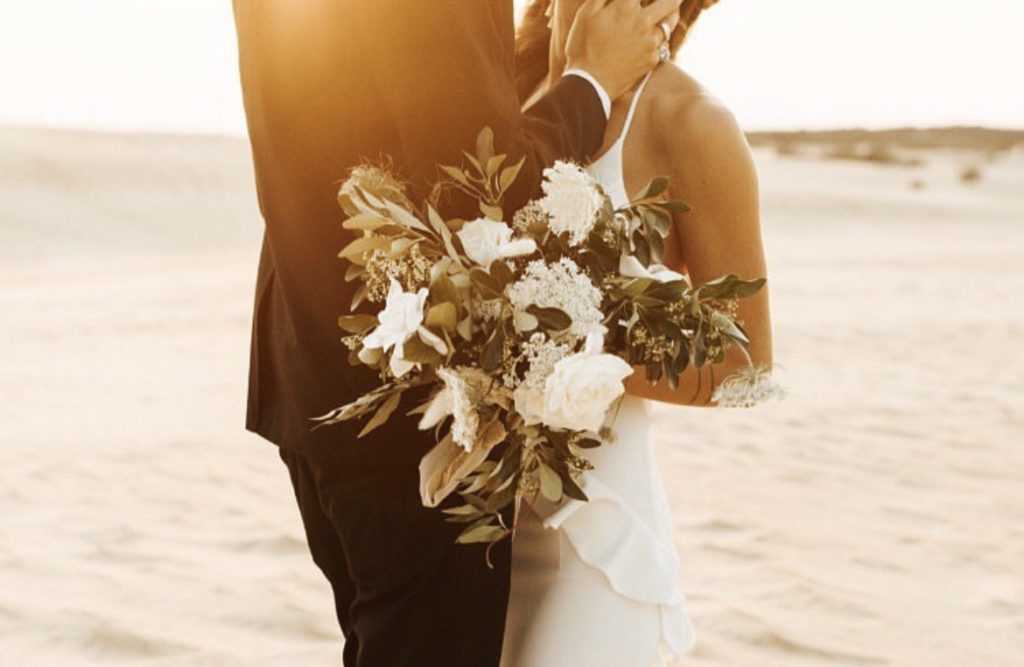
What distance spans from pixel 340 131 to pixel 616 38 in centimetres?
61

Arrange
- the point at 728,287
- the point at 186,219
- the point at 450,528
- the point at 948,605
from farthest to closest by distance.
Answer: the point at 186,219, the point at 948,605, the point at 450,528, the point at 728,287

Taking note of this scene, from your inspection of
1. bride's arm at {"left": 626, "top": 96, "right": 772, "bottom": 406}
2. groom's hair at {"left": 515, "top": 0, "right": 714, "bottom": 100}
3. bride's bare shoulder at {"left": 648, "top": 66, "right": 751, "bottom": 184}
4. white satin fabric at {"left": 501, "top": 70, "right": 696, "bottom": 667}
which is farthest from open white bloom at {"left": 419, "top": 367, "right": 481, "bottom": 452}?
groom's hair at {"left": 515, "top": 0, "right": 714, "bottom": 100}

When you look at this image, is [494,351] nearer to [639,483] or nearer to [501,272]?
[501,272]

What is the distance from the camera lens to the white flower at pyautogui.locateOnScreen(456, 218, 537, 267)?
6.20 feet

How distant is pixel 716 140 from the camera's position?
8.36ft

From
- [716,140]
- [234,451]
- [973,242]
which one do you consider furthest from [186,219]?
[716,140]

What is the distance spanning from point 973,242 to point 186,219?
15.8 m

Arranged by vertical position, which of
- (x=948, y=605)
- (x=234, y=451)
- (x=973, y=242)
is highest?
(x=948, y=605)

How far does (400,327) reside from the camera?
6.06 feet

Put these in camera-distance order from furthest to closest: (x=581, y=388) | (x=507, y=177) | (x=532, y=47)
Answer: (x=532, y=47) < (x=507, y=177) < (x=581, y=388)

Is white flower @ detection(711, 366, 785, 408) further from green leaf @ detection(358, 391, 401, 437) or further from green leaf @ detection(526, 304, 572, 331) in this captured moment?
green leaf @ detection(358, 391, 401, 437)

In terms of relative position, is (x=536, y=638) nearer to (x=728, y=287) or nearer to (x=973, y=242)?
(x=728, y=287)

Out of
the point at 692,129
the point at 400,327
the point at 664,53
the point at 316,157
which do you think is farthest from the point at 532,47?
the point at 400,327

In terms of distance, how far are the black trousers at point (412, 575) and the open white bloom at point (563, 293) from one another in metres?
0.51
